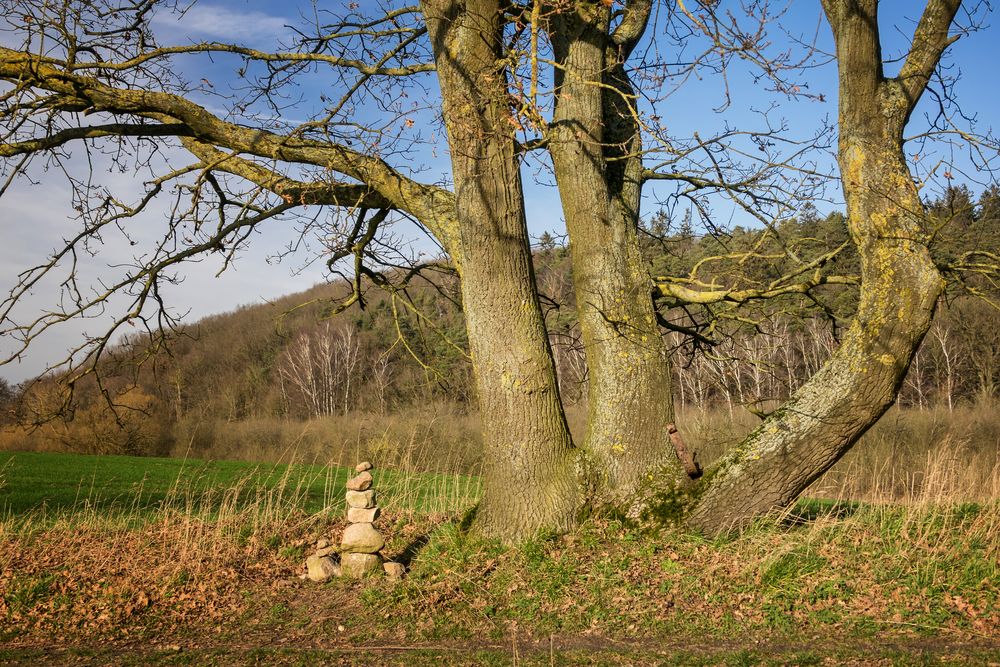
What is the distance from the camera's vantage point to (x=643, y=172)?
6.65m

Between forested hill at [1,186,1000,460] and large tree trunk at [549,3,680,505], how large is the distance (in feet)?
2.13

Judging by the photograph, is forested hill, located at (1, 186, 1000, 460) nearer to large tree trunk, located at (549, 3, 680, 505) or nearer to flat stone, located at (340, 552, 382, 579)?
large tree trunk, located at (549, 3, 680, 505)

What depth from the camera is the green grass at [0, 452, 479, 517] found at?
28.3 ft

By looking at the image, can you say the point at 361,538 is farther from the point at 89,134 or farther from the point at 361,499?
the point at 89,134

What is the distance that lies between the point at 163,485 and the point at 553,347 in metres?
9.58

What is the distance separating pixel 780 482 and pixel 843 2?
392cm

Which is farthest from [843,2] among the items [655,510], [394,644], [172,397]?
[172,397]

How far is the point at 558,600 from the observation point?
5.38 m

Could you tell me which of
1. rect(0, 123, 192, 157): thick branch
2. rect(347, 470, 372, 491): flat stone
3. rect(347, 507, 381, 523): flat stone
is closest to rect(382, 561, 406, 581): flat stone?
rect(347, 507, 381, 523): flat stone

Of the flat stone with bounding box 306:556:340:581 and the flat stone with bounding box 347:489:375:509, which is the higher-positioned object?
the flat stone with bounding box 347:489:375:509

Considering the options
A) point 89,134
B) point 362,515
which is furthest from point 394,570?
point 89,134

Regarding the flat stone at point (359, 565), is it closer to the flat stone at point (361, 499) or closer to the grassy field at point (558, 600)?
the grassy field at point (558, 600)

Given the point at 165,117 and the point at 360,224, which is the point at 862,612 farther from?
the point at 165,117

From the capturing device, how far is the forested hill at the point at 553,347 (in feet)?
22.2
